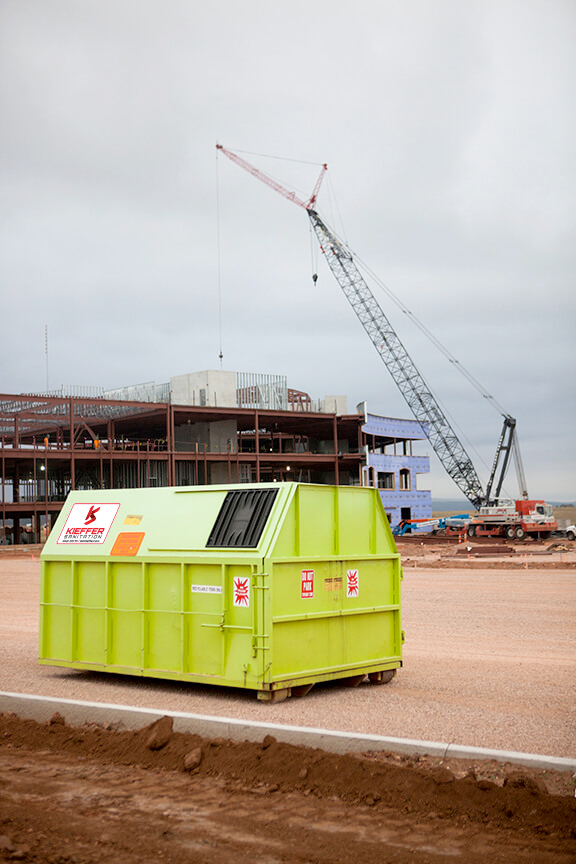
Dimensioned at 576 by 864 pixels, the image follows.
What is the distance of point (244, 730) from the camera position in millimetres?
7484

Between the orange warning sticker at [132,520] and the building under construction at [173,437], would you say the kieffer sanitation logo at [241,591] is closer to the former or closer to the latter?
the orange warning sticker at [132,520]

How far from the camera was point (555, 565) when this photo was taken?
30719 mm

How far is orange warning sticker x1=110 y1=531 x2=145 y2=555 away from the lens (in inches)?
406

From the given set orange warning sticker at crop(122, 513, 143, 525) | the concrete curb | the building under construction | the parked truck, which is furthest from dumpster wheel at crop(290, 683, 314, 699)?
the parked truck

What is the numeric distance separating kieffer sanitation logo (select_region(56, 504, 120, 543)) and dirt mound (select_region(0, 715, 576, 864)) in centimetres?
364

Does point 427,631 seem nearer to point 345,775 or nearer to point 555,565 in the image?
point 345,775

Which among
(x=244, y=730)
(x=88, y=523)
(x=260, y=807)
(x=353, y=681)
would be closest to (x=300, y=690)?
(x=353, y=681)

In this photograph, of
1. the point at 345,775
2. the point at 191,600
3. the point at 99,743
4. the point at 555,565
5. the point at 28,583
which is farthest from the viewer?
the point at 555,565

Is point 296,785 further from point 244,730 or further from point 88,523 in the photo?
point 88,523

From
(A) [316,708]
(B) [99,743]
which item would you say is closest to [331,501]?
(A) [316,708]

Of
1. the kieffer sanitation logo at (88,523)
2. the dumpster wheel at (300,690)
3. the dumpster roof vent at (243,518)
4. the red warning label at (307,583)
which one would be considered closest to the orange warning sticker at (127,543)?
the kieffer sanitation logo at (88,523)

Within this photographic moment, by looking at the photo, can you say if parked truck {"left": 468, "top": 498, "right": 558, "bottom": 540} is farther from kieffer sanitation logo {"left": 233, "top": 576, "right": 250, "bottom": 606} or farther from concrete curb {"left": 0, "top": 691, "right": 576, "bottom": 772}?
concrete curb {"left": 0, "top": 691, "right": 576, "bottom": 772}

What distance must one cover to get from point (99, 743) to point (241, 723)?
1379 millimetres

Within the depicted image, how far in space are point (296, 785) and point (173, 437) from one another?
49056mm
